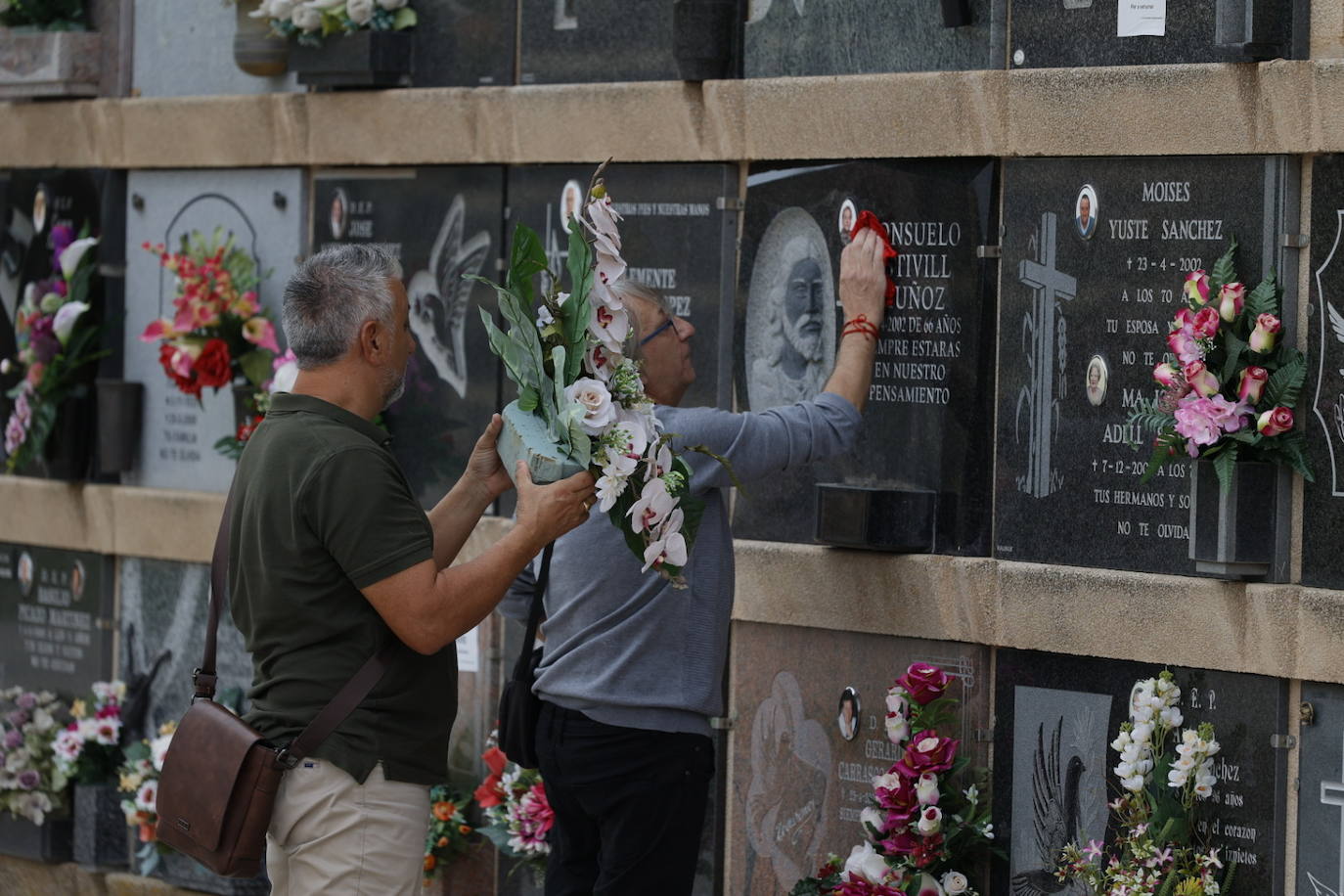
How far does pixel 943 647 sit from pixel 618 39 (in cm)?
228

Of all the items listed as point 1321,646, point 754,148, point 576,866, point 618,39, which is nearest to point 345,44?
point 618,39

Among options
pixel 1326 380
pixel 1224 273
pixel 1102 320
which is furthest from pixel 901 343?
pixel 1326 380

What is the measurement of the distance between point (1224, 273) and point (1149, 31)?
2.36 ft

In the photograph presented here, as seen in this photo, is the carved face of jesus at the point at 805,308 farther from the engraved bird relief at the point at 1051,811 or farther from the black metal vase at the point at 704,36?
the engraved bird relief at the point at 1051,811

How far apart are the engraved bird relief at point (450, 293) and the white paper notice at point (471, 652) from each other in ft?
2.69

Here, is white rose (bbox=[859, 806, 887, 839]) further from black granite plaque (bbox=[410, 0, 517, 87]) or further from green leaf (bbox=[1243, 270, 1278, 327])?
black granite plaque (bbox=[410, 0, 517, 87])

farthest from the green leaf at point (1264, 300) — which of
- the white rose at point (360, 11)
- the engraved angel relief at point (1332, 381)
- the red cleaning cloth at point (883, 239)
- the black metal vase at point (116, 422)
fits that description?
the black metal vase at point (116, 422)

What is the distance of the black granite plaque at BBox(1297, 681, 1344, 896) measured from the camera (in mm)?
5312

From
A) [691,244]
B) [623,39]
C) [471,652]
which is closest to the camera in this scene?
[691,244]

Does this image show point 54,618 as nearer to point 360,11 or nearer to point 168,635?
point 168,635

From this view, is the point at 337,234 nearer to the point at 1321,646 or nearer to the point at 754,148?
the point at 754,148

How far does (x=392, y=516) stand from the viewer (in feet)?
15.1

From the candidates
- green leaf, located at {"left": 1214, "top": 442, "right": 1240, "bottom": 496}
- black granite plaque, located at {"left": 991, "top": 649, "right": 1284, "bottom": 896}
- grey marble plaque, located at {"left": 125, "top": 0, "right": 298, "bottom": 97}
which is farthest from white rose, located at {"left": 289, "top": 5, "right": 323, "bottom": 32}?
green leaf, located at {"left": 1214, "top": 442, "right": 1240, "bottom": 496}

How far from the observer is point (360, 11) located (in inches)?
298
